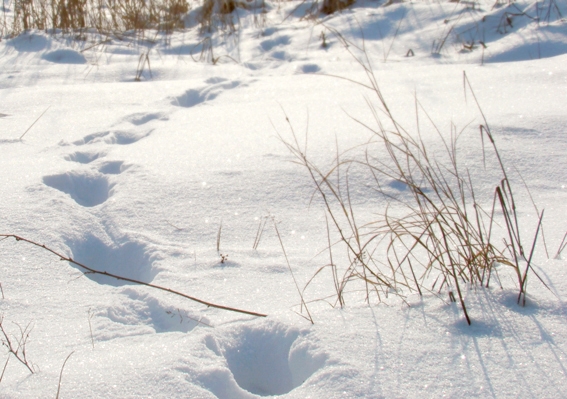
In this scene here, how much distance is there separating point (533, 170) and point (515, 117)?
38 cm

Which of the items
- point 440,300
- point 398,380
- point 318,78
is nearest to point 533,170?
point 440,300

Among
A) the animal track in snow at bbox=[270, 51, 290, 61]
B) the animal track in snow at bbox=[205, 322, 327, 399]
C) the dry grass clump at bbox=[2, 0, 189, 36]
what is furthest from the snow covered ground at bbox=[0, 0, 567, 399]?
the dry grass clump at bbox=[2, 0, 189, 36]

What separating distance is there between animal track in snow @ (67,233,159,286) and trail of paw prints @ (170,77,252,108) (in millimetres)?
1263

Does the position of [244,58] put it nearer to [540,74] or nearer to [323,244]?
[540,74]

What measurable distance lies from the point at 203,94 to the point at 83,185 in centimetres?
111

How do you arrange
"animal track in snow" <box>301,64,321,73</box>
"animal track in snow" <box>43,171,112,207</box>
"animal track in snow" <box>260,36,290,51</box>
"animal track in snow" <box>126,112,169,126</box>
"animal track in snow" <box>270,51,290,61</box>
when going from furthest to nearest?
1. "animal track in snow" <box>260,36,290,51</box>
2. "animal track in snow" <box>270,51,290,61</box>
3. "animal track in snow" <box>301,64,321,73</box>
4. "animal track in snow" <box>126,112,169,126</box>
5. "animal track in snow" <box>43,171,112,207</box>

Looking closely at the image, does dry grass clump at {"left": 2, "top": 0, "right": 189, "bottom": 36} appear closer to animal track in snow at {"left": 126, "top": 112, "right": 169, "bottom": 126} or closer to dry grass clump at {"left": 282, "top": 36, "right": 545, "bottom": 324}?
animal track in snow at {"left": 126, "top": 112, "right": 169, "bottom": 126}

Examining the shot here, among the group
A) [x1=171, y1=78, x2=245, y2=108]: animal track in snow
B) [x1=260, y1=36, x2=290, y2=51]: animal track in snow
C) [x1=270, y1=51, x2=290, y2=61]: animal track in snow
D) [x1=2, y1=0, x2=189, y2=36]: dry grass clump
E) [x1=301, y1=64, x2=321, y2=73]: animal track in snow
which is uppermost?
[x1=2, y1=0, x2=189, y2=36]: dry grass clump

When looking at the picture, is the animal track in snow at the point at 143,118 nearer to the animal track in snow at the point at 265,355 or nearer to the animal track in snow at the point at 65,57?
the animal track in snow at the point at 65,57

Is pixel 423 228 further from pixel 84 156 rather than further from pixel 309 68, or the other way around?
pixel 309 68

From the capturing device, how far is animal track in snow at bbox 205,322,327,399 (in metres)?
0.82

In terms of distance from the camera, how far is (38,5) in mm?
4164

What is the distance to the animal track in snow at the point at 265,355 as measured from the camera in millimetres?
816

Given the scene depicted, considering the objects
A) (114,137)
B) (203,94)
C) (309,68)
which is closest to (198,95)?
(203,94)
